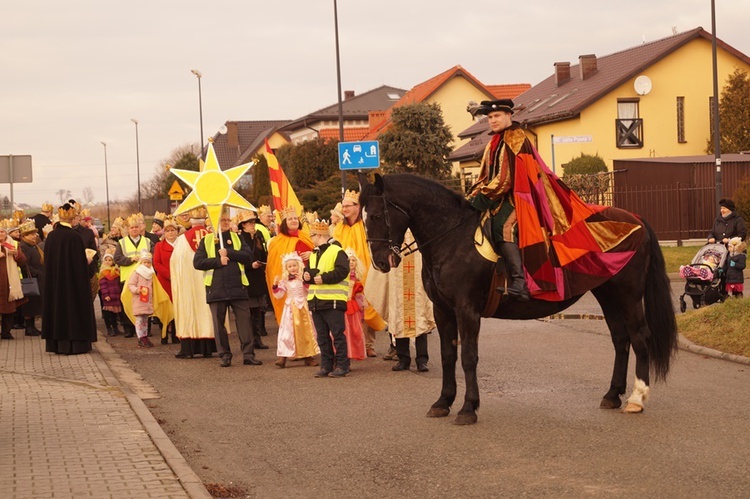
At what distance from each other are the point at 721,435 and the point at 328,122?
8376 cm

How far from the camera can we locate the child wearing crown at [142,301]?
17.1 metres

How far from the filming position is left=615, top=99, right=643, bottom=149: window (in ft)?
157

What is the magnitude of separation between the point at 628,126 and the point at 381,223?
4013 cm

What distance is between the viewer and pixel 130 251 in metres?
18.7

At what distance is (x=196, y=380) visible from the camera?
43.0 ft

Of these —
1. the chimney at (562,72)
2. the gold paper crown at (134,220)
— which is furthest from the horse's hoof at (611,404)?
the chimney at (562,72)

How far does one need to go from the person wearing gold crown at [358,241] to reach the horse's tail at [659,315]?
4176 millimetres

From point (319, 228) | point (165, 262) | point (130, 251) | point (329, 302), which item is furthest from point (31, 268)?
point (329, 302)

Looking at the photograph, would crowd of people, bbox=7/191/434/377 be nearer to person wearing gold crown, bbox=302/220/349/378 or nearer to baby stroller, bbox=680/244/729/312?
person wearing gold crown, bbox=302/220/349/378

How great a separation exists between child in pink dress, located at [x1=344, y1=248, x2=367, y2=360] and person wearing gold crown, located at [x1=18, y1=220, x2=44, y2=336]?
741cm

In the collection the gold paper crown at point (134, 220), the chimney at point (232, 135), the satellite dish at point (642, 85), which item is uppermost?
the chimney at point (232, 135)

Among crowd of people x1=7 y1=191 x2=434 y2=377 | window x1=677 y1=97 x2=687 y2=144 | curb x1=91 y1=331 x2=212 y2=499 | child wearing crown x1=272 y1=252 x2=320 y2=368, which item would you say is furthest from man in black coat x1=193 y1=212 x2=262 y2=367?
window x1=677 y1=97 x2=687 y2=144

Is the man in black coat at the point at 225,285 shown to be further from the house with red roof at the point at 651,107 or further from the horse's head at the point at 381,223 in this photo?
the house with red roof at the point at 651,107

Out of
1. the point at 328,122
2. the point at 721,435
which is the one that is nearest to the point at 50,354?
the point at 721,435
